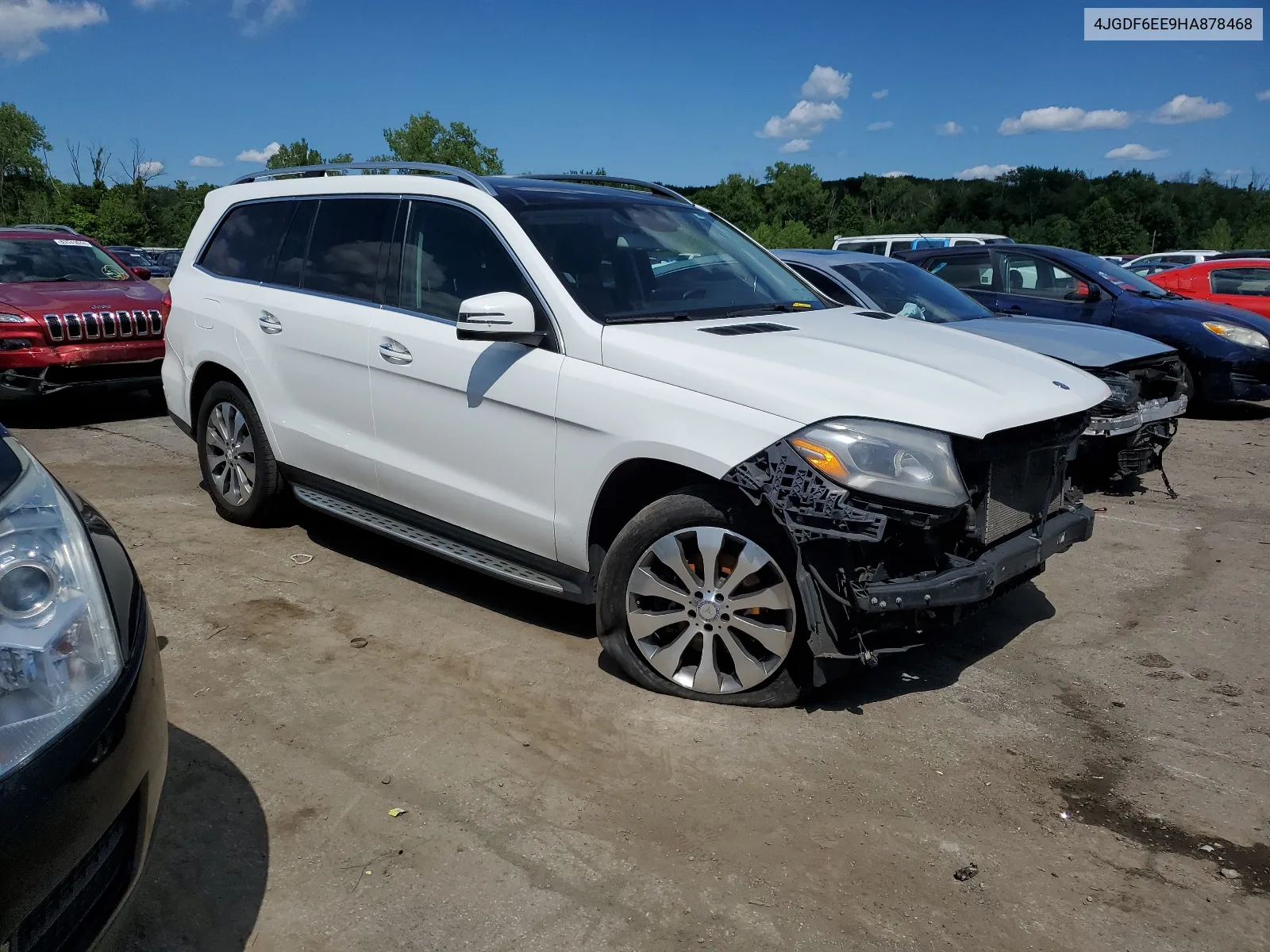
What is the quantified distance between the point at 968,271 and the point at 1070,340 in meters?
3.33

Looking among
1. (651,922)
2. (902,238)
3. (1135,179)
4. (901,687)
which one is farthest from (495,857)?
(1135,179)

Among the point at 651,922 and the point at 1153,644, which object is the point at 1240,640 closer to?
the point at 1153,644

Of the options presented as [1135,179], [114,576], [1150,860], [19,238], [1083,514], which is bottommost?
[1150,860]

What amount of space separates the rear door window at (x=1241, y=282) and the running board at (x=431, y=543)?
11.8m

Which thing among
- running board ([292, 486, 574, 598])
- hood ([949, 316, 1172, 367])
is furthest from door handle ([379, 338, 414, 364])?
hood ([949, 316, 1172, 367])

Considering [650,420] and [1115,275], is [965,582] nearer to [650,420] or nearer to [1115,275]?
[650,420]

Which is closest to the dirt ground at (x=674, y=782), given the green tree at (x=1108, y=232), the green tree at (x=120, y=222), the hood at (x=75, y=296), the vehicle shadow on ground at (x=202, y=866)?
the vehicle shadow on ground at (x=202, y=866)

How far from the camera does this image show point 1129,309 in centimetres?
966

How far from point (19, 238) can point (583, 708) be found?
27.8 ft

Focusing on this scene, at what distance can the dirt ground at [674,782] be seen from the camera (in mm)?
2641

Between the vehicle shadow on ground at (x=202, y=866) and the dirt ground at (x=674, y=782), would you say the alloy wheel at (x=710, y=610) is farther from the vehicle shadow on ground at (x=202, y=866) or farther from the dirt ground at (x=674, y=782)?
the vehicle shadow on ground at (x=202, y=866)

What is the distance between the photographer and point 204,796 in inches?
124

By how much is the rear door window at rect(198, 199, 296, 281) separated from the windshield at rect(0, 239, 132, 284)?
4447 millimetres

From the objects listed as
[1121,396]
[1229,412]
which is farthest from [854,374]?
[1229,412]
